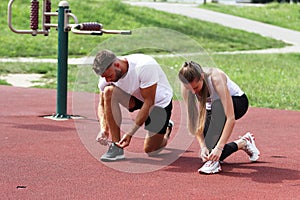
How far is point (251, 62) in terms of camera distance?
17297 millimetres

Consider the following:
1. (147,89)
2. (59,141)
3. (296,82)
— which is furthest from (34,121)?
(296,82)

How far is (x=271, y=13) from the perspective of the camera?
29547 millimetres

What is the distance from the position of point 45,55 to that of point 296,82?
6.85 m

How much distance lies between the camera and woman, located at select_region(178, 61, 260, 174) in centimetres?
583

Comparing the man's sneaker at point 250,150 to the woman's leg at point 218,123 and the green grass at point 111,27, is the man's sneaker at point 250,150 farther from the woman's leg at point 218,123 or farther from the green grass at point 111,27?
the green grass at point 111,27

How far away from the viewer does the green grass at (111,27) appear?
18922mm

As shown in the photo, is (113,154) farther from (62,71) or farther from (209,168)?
(62,71)

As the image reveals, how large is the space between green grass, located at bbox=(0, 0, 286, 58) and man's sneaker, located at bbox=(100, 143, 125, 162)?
38.5 ft

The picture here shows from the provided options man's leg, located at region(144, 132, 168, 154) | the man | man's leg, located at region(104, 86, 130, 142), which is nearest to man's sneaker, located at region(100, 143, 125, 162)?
the man

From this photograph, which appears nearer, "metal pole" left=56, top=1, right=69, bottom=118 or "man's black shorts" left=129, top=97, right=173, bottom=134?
"man's black shorts" left=129, top=97, right=173, bottom=134

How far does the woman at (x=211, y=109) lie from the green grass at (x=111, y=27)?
39.7 feet

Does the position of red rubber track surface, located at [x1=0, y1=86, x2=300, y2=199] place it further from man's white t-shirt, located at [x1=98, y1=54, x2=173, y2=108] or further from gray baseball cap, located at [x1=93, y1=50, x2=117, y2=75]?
gray baseball cap, located at [x1=93, y1=50, x2=117, y2=75]

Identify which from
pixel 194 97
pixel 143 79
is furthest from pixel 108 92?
Answer: pixel 194 97

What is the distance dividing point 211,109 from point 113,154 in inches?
36.7
